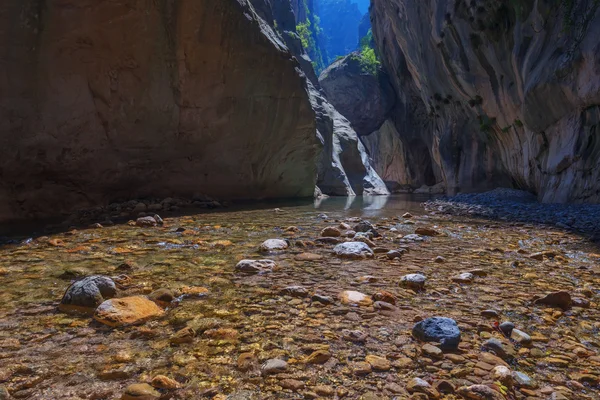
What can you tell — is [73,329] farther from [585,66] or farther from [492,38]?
[492,38]

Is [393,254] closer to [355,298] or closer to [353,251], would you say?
[353,251]

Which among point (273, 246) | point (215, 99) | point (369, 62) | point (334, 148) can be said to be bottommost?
point (273, 246)

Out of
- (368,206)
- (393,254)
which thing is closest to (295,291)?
(393,254)

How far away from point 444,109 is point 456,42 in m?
5.54

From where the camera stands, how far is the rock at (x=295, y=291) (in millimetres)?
2318

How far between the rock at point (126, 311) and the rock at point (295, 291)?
76 cm

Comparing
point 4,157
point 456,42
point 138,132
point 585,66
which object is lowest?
point 4,157

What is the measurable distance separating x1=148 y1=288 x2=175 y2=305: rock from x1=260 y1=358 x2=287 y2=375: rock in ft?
3.05

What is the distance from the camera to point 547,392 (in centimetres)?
133

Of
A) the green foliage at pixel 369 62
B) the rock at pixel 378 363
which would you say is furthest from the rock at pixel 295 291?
the green foliage at pixel 369 62

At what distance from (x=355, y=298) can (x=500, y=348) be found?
0.83 metres

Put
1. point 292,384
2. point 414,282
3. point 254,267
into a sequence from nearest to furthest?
point 292,384 → point 414,282 → point 254,267

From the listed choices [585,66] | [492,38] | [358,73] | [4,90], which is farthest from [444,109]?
[4,90]

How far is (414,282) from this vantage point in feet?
8.25
